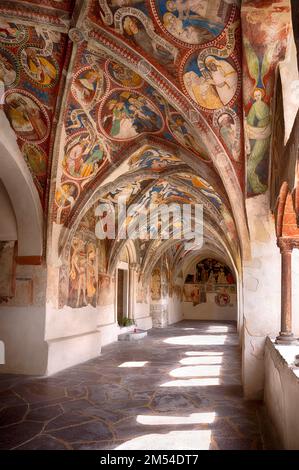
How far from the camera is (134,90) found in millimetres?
6934

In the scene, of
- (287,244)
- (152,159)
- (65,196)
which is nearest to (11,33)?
(65,196)

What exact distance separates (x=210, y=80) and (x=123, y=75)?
1688 millimetres

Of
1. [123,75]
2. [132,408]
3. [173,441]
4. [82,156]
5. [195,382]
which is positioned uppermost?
[123,75]

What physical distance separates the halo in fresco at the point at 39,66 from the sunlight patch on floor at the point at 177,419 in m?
5.74

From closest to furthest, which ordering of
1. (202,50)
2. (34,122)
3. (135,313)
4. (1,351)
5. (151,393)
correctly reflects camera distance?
(202,50), (151,393), (34,122), (1,351), (135,313)

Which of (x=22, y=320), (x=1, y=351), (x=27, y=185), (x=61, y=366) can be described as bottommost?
(x=61, y=366)

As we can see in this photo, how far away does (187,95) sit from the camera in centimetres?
610

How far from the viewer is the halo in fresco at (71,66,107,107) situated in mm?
6637

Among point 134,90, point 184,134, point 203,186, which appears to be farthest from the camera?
point 203,186

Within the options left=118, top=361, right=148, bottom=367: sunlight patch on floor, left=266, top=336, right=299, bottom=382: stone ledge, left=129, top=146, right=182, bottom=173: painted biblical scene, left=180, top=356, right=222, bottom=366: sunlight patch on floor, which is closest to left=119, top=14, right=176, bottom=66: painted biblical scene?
left=129, top=146, right=182, bottom=173: painted biblical scene

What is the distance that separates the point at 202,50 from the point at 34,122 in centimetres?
383

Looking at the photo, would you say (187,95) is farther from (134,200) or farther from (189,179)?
(134,200)

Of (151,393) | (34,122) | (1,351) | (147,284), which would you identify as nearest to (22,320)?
(1,351)

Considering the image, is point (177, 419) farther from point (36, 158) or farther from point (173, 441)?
point (36, 158)
